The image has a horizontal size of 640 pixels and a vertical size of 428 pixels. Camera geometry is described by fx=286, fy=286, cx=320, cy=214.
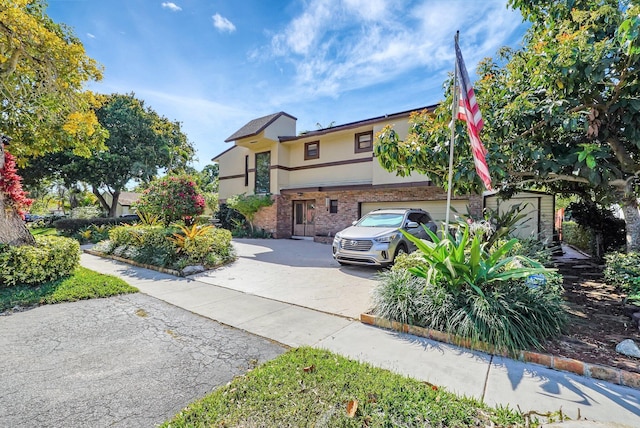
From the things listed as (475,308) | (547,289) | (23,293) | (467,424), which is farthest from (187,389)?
(23,293)

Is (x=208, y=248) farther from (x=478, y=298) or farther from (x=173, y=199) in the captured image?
(x=478, y=298)

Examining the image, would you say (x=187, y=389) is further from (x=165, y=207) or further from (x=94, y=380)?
(x=165, y=207)

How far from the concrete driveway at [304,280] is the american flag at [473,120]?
2.81m

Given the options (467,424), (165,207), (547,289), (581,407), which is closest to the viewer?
(467,424)

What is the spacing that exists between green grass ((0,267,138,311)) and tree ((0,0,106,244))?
137 cm

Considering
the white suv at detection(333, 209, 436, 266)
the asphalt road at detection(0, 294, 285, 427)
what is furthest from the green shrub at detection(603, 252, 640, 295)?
the asphalt road at detection(0, 294, 285, 427)

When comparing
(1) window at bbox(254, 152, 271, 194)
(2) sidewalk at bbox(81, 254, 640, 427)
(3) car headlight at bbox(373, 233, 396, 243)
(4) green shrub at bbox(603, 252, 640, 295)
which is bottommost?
(2) sidewalk at bbox(81, 254, 640, 427)

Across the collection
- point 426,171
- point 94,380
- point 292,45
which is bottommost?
point 94,380

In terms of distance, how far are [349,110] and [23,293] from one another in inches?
534

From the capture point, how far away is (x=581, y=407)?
232 cm

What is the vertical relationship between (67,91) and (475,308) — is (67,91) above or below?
above

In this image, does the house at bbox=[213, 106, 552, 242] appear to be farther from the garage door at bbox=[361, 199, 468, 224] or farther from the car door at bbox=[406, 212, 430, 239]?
the car door at bbox=[406, 212, 430, 239]

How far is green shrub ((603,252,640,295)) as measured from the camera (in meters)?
4.18

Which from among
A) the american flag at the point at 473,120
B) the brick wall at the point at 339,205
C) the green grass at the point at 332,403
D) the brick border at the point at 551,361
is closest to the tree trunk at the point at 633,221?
the american flag at the point at 473,120
